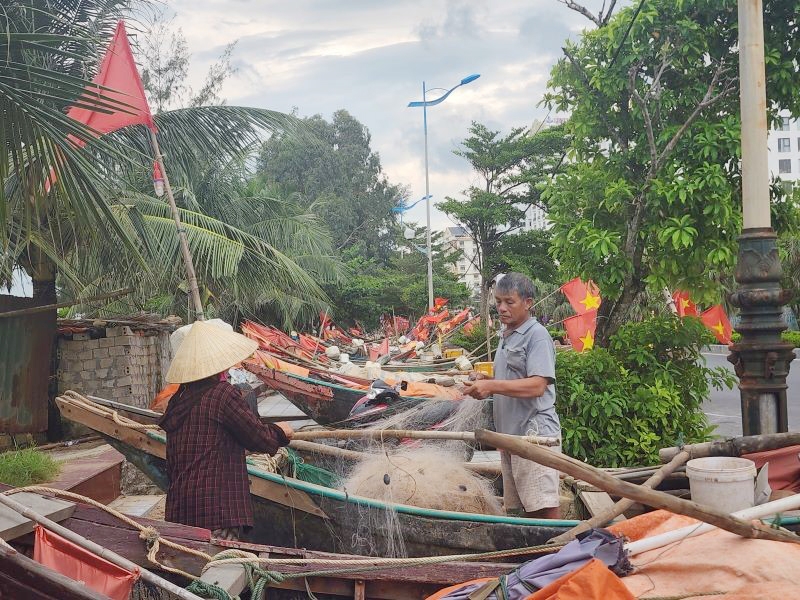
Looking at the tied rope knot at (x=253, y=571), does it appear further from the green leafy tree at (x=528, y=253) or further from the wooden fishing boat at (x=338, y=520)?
the green leafy tree at (x=528, y=253)

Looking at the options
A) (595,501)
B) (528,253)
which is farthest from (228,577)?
(528,253)

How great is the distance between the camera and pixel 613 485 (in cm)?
248

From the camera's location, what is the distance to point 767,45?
22.4 feet

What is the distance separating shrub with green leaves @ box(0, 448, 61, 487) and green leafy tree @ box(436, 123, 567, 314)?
22.9 m

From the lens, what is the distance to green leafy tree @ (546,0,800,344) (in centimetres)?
687

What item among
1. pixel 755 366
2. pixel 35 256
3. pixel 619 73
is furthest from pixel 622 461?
pixel 35 256

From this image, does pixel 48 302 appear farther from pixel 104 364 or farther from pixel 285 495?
pixel 285 495

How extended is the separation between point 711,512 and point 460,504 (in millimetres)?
2387

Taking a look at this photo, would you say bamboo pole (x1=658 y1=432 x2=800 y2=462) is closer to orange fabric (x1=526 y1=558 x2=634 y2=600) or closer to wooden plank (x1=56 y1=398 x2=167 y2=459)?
orange fabric (x1=526 y1=558 x2=634 y2=600)

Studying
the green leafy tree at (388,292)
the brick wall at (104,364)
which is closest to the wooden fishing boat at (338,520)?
the brick wall at (104,364)

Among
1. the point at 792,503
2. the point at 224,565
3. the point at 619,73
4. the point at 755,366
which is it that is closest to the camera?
the point at 792,503

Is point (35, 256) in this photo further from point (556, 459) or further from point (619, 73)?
point (556, 459)

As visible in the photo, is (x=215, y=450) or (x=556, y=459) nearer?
(x=556, y=459)

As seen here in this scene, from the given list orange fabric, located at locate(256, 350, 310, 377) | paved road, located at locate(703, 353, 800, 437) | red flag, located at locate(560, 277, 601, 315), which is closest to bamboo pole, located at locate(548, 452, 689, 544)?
red flag, located at locate(560, 277, 601, 315)
